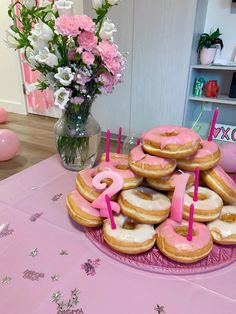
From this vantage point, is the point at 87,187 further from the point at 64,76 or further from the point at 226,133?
the point at 226,133

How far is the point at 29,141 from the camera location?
2387 mm

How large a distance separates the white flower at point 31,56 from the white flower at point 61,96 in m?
0.13

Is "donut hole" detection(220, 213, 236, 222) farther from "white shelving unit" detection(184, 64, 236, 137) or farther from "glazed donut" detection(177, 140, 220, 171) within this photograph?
"white shelving unit" detection(184, 64, 236, 137)

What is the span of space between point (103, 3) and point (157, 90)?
1518 mm

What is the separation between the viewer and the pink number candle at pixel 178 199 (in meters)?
0.65

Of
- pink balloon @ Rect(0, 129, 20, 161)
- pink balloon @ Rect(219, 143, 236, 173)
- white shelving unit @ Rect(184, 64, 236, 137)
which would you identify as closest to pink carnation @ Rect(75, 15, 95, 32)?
pink balloon @ Rect(219, 143, 236, 173)

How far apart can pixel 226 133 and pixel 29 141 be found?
174cm

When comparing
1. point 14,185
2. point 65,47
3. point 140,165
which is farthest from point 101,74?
point 14,185

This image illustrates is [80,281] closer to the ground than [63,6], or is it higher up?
closer to the ground

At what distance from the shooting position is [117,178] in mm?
687

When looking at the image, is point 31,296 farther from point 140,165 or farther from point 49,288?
point 140,165

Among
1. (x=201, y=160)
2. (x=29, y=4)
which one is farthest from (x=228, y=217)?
(x=29, y=4)

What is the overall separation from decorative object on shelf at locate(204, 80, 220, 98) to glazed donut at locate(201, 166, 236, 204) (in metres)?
1.71

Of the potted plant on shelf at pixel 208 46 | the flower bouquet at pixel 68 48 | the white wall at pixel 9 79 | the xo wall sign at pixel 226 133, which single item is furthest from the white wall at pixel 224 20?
the white wall at pixel 9 79
